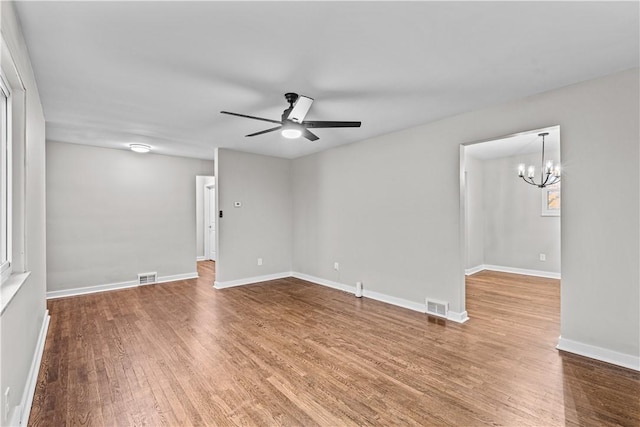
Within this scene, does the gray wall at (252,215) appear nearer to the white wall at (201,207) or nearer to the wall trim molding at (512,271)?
the white wall at (201,207)

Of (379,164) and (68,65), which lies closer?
(68,65)

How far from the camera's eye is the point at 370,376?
2.34 metres

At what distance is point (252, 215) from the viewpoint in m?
5.59

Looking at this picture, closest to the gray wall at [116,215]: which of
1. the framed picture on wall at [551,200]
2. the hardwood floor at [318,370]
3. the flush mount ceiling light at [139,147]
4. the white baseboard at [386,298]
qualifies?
the flush mount ceiling light at [139,147]

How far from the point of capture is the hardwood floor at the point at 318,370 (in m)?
1.91

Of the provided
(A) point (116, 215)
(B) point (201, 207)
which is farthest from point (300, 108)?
(B) point (201, 207)

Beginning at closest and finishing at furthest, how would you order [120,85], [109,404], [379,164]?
[109,404] < [120,85] < [379,164]

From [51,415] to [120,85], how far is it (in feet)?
8.42

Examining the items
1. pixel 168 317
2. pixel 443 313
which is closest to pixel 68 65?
pixel 168 317

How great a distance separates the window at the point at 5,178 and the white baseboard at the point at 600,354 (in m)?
4.33

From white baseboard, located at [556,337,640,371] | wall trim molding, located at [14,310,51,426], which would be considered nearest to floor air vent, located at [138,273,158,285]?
wall trim molding, located at [14,310,51,426]

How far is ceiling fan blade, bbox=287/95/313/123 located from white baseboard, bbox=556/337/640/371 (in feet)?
10.5

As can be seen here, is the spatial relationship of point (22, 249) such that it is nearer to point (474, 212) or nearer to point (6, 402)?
point (6, 402)

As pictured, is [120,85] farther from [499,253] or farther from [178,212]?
[499,253]
